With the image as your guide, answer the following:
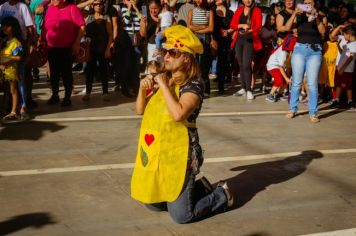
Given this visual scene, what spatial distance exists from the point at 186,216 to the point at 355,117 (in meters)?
5.56

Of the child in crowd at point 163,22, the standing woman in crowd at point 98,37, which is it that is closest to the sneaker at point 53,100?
the standing woman in crowd at point 98,37

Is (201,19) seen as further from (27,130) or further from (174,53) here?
(174,53)

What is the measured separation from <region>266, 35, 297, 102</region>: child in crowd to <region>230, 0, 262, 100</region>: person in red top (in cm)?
35

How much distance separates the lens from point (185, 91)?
419cm

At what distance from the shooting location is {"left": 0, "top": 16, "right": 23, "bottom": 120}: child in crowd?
7617 mm

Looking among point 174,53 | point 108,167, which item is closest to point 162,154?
point 174,53

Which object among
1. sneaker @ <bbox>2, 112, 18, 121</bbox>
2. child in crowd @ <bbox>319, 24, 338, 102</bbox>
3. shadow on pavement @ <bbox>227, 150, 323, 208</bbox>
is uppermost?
child in crowd @ <bbox>319, 24, 338, 102</bbox>

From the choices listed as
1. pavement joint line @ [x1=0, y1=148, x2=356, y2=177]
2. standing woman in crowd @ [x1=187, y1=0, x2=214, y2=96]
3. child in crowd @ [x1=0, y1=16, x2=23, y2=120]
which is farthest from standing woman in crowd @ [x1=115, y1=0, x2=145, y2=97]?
pavement joint line @ [x1=0, y1=148, x2=356, y2=177]

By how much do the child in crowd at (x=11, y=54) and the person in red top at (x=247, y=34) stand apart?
158 inches

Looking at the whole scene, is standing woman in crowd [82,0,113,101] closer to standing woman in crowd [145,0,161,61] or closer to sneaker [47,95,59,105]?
sneaker [47,95,59,105]

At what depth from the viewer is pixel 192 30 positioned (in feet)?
32.6

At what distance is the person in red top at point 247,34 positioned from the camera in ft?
32.3

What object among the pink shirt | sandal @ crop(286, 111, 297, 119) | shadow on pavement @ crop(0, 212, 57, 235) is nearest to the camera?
shadow on pavement @ crop(0, 212, 57, 235)

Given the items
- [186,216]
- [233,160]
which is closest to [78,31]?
[233,160]
